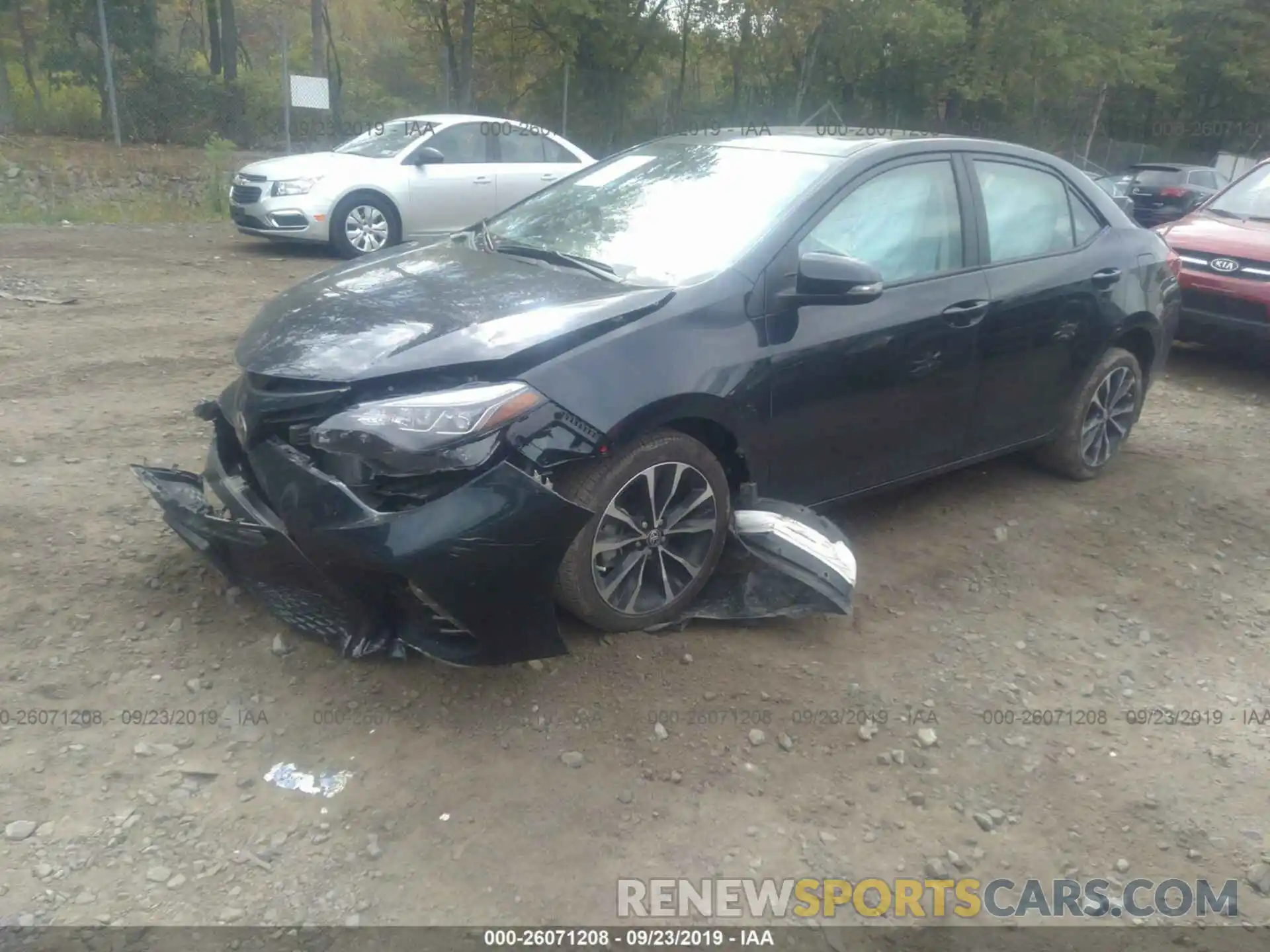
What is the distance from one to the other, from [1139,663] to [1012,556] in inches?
32.5

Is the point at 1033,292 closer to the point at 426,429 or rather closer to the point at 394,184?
the point at 426,429

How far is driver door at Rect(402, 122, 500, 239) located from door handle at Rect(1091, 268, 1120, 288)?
759 cm

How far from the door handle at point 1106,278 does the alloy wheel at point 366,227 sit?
7.79 m

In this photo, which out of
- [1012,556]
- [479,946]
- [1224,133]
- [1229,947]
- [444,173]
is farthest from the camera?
[1224,133]

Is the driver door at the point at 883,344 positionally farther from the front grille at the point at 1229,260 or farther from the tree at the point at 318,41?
the tree at the point at 318,41

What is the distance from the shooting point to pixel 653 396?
3354mm

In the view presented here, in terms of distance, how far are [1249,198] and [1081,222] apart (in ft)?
14.3

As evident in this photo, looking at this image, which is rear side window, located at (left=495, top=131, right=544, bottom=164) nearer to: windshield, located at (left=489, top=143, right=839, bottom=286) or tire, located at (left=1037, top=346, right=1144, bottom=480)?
windshield, located at (left=489, top=143, right=839, bottom=286)

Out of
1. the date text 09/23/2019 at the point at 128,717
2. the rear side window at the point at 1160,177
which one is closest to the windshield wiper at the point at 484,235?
the date text 09/23/2019 at the point at 128,717

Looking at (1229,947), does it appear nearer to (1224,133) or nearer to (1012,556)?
(1012,556)

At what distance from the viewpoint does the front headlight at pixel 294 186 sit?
1080 centimetres

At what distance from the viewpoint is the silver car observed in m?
10.8

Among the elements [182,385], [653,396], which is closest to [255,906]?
[653,396]

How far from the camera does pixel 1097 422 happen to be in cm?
537
